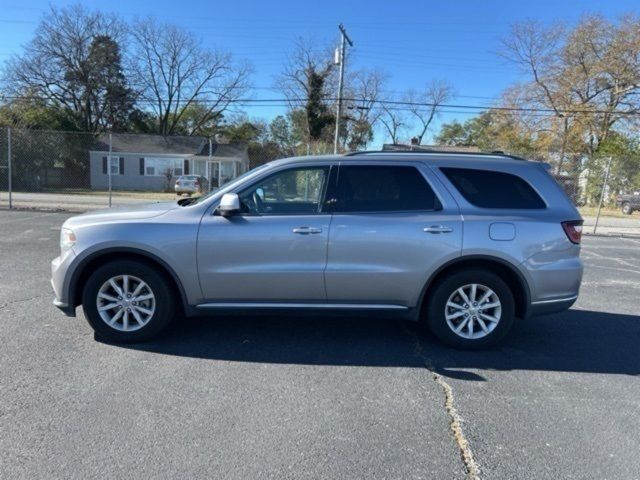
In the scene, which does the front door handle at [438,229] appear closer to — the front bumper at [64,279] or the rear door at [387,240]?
the rear door at [387,240]

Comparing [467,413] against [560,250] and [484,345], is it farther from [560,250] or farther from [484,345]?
[560,250]

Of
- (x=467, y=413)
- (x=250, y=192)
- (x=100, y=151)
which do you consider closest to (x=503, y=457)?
(x=467, y=413)

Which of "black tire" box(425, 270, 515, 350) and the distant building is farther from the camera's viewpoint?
the distant building

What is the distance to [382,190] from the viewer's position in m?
4.38

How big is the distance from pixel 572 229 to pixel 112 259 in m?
4.22

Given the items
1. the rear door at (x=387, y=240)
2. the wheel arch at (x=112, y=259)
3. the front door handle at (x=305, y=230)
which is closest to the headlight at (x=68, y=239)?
the wheel arch at (x=112, y=259)

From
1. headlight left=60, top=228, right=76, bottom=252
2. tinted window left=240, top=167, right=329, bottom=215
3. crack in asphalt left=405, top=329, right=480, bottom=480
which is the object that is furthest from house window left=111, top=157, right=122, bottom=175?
crack in asphalt left=405, top=329, right=480, bottom=480

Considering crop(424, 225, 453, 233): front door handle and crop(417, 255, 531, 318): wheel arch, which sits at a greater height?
crop(424, 225, 453, 233): front door handle

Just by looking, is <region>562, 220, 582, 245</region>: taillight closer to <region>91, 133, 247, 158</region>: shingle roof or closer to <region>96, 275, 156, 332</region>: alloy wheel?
<region>96, 275, 156, 332</region>: alloy wheel

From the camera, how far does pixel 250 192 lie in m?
4.36

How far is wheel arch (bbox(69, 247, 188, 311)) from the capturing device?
4211 millimetres

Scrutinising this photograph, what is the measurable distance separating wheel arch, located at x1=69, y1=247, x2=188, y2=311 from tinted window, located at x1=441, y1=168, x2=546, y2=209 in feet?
8.85

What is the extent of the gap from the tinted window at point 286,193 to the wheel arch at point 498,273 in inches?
50.2

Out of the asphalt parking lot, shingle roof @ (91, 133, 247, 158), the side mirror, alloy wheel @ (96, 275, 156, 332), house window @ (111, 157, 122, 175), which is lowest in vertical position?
the asphalt parking lot
